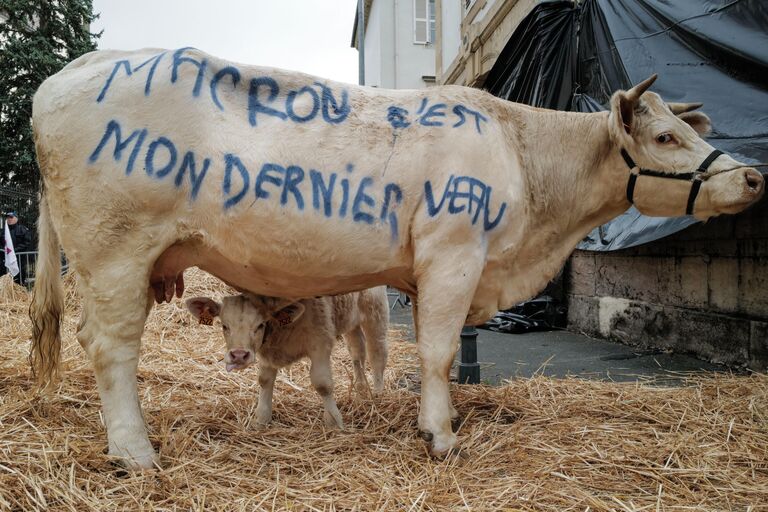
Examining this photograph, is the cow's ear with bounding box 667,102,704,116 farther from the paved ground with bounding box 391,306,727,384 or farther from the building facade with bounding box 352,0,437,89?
the building facade with bounding box 352,0,437,89

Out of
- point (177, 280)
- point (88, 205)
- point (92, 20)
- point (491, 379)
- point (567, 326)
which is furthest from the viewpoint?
point (92, 20)

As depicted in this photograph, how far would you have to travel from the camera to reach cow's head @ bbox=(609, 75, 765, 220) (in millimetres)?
3197

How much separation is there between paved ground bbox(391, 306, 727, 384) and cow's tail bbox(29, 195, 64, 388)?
3472mm

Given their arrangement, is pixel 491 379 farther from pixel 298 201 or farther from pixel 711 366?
pixel 298 201

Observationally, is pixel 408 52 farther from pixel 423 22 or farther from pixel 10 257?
pixel 10 257

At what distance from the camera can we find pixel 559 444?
3.26m

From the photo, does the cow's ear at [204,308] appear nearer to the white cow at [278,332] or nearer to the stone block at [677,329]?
the white cow at [278,332]

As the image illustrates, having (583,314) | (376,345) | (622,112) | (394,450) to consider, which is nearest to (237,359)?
(394,450)

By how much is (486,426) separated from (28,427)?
2665 millimetres

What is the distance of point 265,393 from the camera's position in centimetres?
379

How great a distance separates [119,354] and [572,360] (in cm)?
472

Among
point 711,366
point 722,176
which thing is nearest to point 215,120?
point 722,176

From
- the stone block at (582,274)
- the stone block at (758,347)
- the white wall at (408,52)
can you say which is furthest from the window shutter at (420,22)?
the stone block at (758,347)

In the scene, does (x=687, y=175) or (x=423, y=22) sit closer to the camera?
(x=687, y=175)
